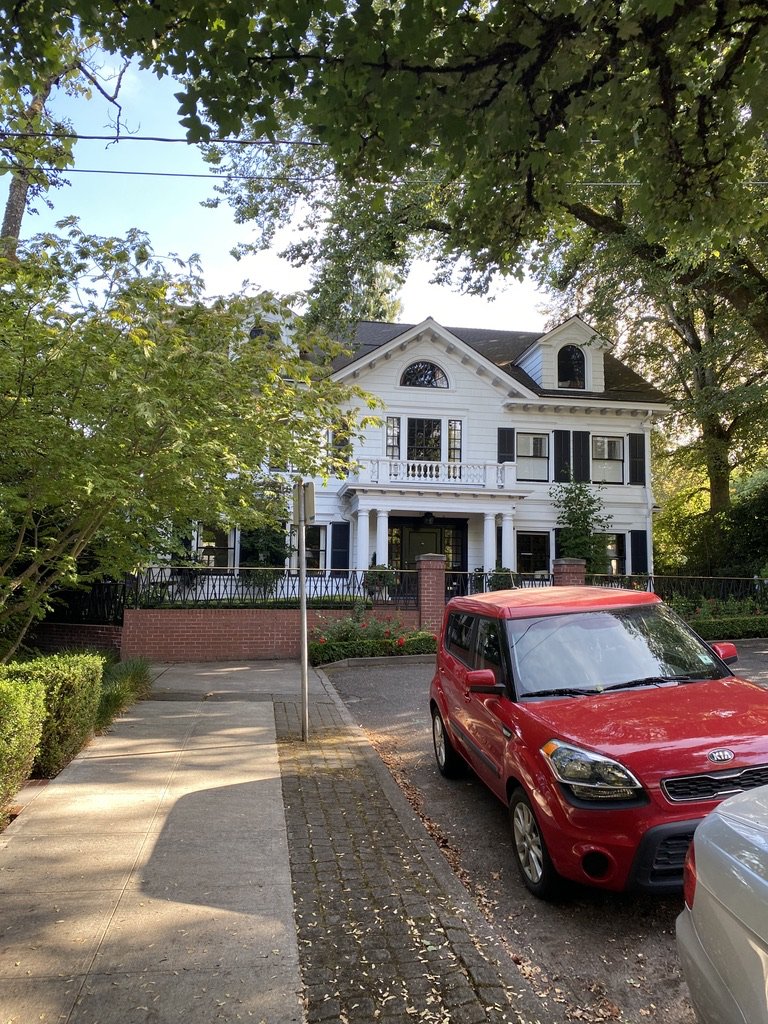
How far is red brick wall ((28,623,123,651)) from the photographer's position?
49.5ft

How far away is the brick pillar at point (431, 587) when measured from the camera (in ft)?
55.1

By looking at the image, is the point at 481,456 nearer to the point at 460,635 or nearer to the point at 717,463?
the point at 717,463

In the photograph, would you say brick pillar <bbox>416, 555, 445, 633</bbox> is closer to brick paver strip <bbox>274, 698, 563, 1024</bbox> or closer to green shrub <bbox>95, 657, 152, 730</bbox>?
green shrub <bbox>95, 657, 152, 730</bbox>

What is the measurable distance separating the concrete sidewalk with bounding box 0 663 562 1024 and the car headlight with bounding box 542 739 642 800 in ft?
2.76

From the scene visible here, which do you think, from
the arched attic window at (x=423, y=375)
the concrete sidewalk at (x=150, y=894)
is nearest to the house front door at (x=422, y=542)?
the arched attic window at (x=423, y=375)

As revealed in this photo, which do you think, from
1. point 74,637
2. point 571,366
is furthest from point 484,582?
point 571,366

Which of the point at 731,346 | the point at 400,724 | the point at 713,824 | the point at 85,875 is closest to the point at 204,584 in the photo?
the point at 400,724

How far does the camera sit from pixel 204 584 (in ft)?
52.2

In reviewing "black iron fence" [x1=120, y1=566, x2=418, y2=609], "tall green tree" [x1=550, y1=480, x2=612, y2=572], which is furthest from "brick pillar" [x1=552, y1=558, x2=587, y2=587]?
"tall green tree" [x1=550, y1=480, x2=612, y2=572]

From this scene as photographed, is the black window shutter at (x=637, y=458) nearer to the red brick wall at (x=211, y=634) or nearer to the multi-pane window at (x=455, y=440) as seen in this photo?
the multi-pane window at (x=455, y=440)

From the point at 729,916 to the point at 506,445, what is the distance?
22732 millimetres

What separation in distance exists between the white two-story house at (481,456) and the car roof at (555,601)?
16.6 meters

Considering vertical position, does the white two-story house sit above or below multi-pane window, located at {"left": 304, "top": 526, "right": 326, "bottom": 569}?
above

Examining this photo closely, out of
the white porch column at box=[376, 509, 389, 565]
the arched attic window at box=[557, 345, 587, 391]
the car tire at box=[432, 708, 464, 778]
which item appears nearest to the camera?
the car tire at box=[432, 708, 464, 778]
